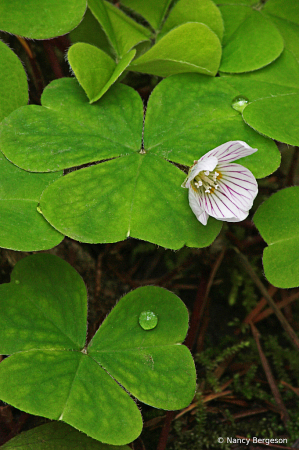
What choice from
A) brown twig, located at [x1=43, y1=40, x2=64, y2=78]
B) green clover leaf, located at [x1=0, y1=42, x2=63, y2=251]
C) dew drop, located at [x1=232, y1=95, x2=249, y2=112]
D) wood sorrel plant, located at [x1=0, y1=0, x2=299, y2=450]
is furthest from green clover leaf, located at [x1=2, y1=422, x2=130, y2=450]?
brown twig, located at [x1=43, y1=40, x2=64, y2=78]

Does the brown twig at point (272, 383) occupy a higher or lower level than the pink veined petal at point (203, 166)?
lower

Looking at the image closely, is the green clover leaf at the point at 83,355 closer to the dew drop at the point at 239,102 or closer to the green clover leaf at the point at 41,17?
the dew drop at the point at 239,102

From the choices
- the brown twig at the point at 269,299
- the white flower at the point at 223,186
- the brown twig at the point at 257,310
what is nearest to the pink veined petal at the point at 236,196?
the white flower at the point at 223,186

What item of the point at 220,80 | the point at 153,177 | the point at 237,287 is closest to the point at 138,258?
the point at 237,287

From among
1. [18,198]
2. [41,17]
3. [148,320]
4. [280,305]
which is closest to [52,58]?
[41,17]

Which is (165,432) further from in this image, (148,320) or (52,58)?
(52,58)

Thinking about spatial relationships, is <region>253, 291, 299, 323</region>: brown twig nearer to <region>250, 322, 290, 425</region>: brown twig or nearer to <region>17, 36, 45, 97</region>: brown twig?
<region>250, 322, 290, 425</region>: brown twig

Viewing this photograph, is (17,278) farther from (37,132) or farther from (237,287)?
(237,287)

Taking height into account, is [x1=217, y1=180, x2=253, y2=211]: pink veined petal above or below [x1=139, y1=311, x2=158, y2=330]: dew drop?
above
